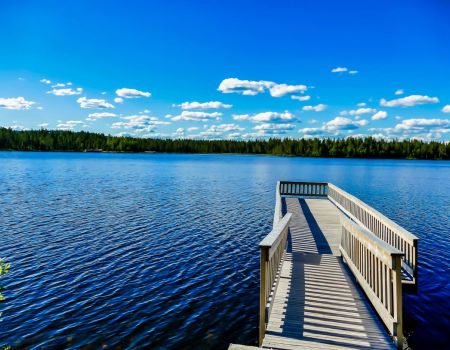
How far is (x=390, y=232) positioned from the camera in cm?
1005

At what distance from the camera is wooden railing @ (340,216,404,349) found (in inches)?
210

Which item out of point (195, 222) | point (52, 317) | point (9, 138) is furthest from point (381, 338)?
point (9, 138)

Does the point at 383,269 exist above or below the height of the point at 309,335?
above

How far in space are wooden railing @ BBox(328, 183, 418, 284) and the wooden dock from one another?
3 centimetres

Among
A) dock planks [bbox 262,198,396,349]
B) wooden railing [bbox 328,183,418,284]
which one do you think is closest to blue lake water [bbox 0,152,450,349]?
wooden railing [bbox 328,183,418,284]

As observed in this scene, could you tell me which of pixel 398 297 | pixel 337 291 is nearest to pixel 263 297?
pixel 398 297

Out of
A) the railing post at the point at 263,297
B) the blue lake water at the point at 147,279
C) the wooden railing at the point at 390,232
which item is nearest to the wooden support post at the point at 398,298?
the railing post at the point at 263,297

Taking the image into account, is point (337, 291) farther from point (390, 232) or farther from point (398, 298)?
point (390, 232)

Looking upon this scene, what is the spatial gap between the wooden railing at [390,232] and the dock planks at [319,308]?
142 cm

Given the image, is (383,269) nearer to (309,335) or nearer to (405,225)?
(309,335)

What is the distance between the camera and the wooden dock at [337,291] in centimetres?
544

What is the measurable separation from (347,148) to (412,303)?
17327 cm

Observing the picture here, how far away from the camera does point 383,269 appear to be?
6.03 meters

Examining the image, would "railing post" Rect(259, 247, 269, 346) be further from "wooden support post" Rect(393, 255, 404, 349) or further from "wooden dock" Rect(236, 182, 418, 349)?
"wooden support post" Rect(393, 255, 404, 349)
